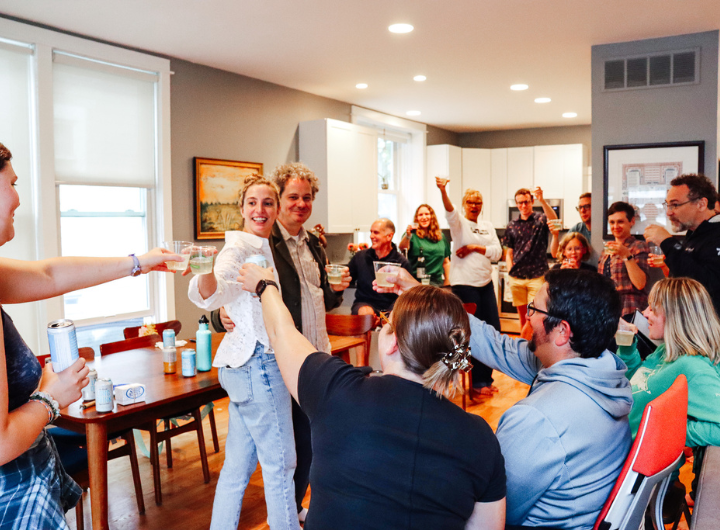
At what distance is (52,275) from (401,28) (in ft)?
10.5

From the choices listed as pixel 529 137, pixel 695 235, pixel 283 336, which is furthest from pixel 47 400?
pixel 529 137

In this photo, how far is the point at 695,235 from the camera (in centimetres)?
334

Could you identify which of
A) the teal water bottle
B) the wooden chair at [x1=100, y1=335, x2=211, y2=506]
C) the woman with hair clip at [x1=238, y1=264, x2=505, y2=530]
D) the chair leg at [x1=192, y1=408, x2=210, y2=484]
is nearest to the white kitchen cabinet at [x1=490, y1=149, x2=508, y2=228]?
the wooden chair at [x1=100, y1=335, x2=211, y2=506]

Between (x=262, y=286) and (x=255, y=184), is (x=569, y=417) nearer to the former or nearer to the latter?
(x=262, y=286)

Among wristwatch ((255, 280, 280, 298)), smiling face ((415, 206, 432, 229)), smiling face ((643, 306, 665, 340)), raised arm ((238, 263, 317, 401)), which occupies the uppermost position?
smiling face ((415, 206, 432, 229))

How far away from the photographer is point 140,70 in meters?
4.54

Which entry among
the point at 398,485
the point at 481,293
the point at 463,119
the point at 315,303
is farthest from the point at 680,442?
the point at 463,119

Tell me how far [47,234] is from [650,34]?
4342 millimetres

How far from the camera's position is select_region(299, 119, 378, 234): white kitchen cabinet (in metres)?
6.02

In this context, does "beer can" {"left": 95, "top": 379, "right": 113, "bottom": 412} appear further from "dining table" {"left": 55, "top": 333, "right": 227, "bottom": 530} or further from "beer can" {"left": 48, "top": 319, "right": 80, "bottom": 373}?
"beer can" {"left": 48, "top": 319, "right": 80, "bottom": 373}

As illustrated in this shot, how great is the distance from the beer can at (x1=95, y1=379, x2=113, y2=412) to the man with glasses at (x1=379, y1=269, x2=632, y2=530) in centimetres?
150

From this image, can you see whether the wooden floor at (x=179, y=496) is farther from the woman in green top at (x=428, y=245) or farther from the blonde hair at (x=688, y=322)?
the woman in green top at (x=428, y=245)

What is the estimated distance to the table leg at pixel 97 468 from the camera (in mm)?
2218

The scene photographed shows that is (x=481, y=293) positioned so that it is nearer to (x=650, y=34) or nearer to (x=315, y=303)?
(x=650, y=34)
